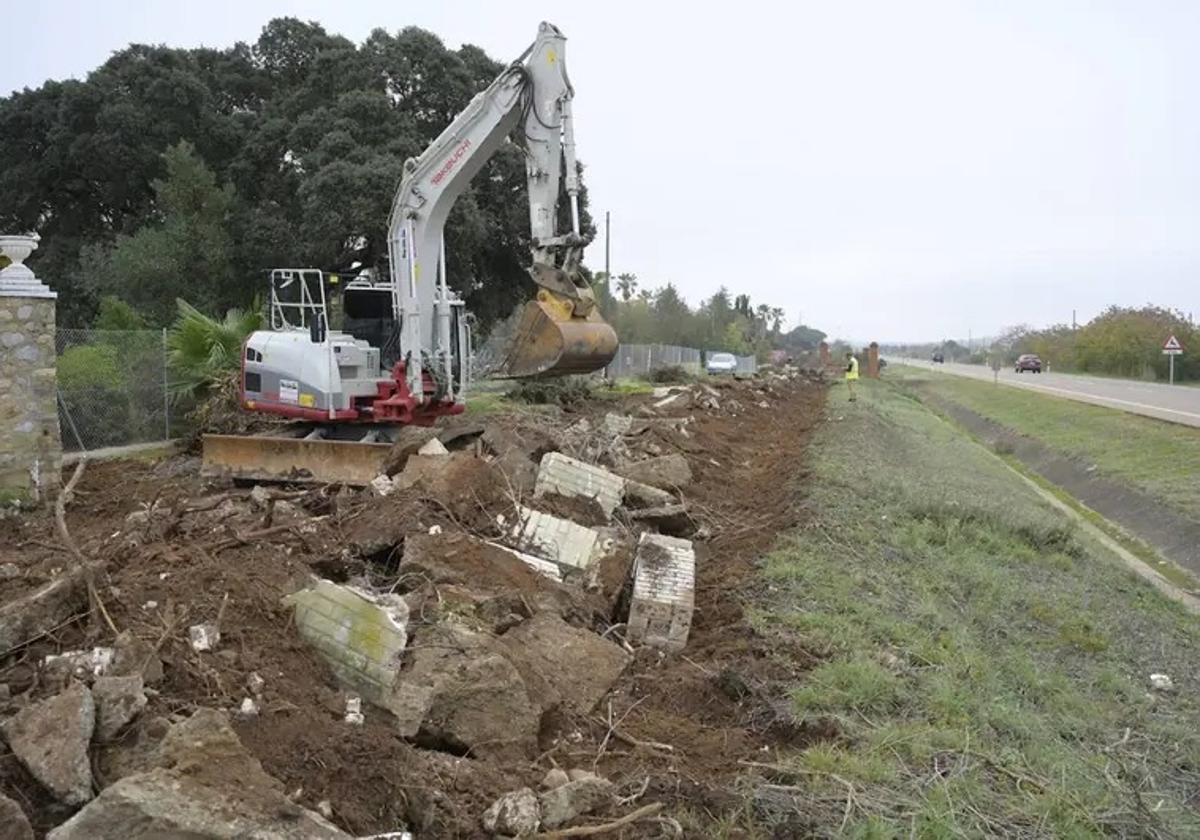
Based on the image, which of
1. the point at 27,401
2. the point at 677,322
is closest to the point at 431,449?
the point at 27,401

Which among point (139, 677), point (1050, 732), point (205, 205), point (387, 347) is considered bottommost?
point (1050, 732)

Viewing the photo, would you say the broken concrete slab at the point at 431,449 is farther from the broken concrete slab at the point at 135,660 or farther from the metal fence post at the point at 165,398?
the metal fence post at the point at 165,398

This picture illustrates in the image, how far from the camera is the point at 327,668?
5332mm

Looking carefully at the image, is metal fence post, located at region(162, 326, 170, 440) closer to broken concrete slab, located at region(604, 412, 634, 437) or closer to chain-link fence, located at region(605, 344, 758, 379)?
broken concrete slab, located at region(604, 412, 634, 437)

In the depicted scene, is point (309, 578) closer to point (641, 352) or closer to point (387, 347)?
point (387, 347)

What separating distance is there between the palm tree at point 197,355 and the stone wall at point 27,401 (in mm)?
6717

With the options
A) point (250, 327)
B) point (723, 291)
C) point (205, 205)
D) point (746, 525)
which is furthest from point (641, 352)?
point (723, 291)

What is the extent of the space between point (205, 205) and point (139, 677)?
88.7 ft

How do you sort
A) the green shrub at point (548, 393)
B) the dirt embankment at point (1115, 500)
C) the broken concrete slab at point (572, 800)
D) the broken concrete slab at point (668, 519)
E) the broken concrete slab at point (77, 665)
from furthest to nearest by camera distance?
the green shrub at point (548, 393)
the dirt embankment at point (1115, 500)
the broken concrete slab at point (668, 519)
the broken concrete slab at point (77, 665)
the broken concrete slab at point (572, 800)

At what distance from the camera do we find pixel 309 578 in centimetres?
637

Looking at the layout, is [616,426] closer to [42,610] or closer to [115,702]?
[42,610]

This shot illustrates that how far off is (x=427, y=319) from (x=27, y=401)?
16.5 feet

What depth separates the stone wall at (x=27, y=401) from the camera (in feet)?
34.5

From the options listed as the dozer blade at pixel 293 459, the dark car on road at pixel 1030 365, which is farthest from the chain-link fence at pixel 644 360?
the dark car on road at pixel 1030 365
